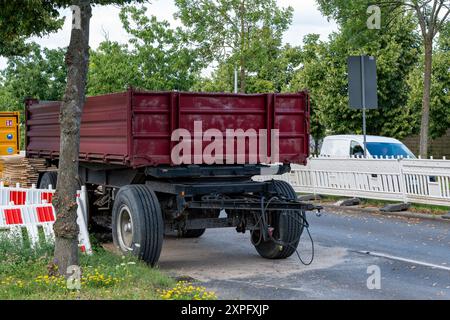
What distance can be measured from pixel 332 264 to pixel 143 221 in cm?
282

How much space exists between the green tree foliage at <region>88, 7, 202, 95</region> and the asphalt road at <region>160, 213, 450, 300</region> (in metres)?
20.7

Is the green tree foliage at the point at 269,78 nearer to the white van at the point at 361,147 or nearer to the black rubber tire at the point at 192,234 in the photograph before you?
the white van at the point at 361,147

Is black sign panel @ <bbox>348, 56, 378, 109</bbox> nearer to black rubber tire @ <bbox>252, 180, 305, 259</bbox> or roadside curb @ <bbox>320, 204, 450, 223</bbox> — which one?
roadside curb @ <bbox>320, 204, 450, 223</bbox>

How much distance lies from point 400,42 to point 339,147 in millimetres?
12821

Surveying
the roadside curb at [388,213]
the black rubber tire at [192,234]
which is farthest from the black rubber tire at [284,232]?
the roadside curb at [388,213]

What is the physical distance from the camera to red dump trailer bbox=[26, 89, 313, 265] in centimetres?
917

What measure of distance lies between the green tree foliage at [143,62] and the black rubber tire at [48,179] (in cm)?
1903

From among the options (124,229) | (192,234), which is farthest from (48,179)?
(124,229)

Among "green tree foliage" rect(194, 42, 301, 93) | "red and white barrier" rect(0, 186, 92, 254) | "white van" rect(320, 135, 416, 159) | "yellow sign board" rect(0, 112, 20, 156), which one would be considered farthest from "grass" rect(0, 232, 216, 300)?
"green tree foliage" rect(194, 42, 301, 93)

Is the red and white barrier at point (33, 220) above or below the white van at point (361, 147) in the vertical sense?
below

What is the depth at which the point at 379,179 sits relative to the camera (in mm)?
16969

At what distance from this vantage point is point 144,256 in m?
9.01

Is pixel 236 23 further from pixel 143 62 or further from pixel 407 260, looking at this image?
pixel 407 260

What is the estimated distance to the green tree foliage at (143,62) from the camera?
109ft
